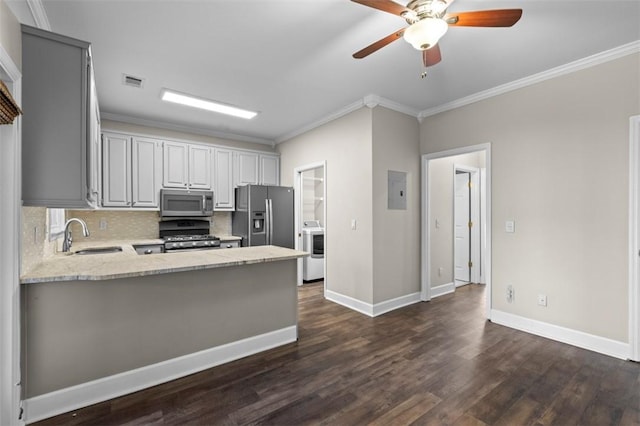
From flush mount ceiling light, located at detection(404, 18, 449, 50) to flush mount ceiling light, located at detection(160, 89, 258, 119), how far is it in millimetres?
2754

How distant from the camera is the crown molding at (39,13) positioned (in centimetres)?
188

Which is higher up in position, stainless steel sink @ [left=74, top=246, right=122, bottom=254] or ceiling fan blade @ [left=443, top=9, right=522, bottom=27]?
ceiling fan blade @ [left=443, top=9, right=522, bottom=27]

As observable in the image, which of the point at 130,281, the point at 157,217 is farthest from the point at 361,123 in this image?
the point at 157,217

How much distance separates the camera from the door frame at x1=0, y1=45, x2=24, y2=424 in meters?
1.53

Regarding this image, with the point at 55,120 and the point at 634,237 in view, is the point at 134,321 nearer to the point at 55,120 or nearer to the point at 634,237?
the point at 55,120

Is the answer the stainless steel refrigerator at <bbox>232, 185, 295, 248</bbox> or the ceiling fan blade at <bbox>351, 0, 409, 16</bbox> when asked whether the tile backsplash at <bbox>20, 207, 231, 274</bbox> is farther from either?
the ceiling fan blade at <bbox>351, 0, 409, 16</bbox>

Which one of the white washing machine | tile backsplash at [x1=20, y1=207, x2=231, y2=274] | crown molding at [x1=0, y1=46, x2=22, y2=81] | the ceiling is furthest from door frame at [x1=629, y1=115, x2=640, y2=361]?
tile backsplash at [x1=20, y1=207, x2=231, y2=274]

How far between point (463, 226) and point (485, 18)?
163 inches

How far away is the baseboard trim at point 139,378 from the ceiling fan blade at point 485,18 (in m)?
2.76

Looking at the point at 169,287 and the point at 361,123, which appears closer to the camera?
the point at 169,287

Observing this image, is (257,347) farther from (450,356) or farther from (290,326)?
(450,356)

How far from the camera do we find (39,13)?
198 cm

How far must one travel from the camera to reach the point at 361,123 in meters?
3.68

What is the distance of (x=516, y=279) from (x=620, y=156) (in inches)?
57.0
